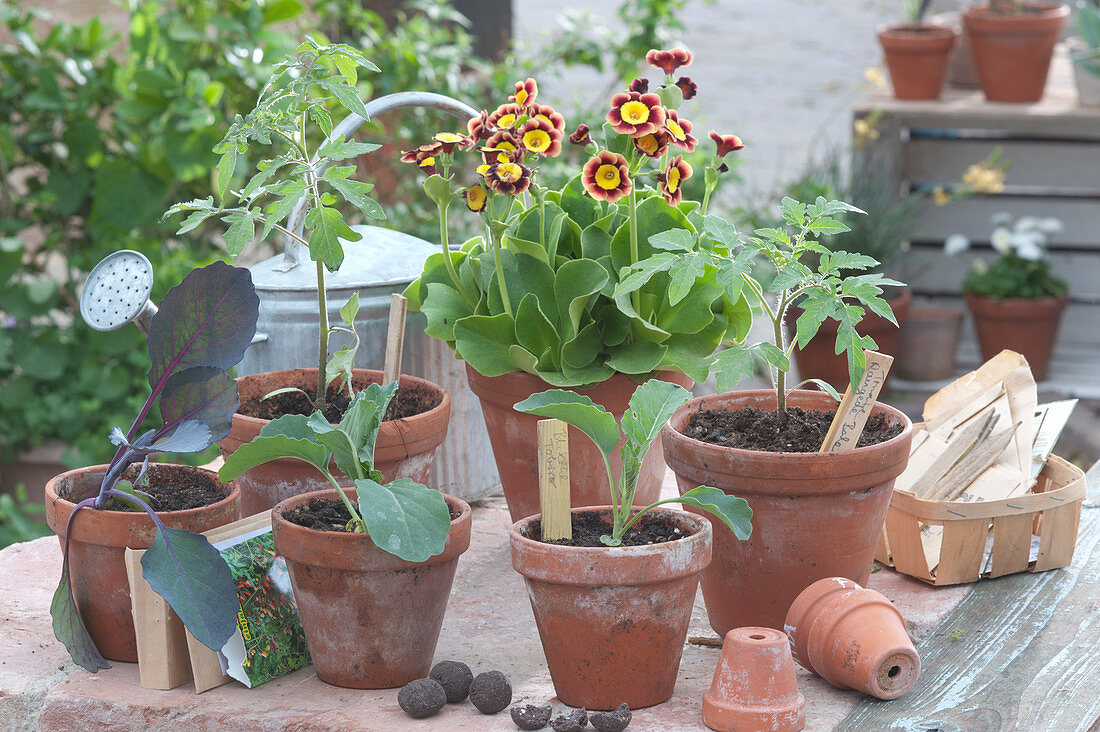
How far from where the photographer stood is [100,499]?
1.14 m

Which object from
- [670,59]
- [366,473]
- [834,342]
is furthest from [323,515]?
[834,342]

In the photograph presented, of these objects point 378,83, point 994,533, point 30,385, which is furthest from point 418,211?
point 994,533

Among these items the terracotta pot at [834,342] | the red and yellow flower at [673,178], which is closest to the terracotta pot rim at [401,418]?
the red and yellow flower at [673,178]

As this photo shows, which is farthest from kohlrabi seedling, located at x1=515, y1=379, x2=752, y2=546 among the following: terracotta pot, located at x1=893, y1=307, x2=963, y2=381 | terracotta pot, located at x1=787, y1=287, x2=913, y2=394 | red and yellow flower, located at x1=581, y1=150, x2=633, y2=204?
terracotta pot, located at x1=893, y1=307, x2=963, y2=381

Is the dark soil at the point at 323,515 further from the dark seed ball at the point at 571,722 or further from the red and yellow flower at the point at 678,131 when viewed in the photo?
the red and yellow flower at the point at 678,131

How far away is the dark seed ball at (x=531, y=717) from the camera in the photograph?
1.03 m

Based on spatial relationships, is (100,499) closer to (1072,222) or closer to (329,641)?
(329,641)

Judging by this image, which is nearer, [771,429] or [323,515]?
[323,515]

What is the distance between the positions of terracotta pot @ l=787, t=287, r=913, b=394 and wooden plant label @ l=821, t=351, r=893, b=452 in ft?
7.71

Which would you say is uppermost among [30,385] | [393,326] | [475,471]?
[393,326]

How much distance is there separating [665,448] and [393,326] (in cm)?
35

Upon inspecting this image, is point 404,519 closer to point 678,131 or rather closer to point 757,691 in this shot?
point 757,691

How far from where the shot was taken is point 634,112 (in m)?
1.17

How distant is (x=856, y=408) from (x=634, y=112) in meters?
0.38
